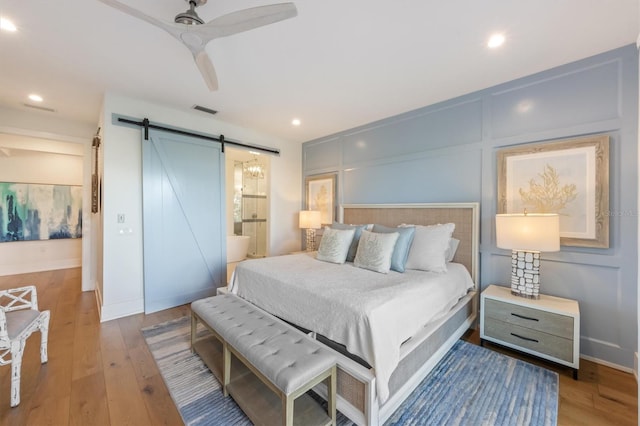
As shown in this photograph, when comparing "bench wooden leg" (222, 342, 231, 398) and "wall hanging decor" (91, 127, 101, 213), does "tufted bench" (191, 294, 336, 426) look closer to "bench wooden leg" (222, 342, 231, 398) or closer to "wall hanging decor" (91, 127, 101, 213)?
"bench wooden leg" (222, 342, 231, 398)

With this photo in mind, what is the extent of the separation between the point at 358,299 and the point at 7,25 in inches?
127

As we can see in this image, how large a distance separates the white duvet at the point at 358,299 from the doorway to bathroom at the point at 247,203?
3839 mm

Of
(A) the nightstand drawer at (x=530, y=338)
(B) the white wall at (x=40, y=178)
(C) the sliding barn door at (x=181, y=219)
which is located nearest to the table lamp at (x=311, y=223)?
(C) the sliding barn door at (x=181, y=219)

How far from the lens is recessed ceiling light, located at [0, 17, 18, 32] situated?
5.91 feet

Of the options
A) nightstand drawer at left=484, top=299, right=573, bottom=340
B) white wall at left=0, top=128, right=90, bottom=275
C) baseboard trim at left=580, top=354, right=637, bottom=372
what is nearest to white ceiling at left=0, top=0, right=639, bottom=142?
white wall at left=0, top=128, right=90, bottom=275

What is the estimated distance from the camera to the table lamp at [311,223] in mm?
4375

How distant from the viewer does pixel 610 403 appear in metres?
1.73

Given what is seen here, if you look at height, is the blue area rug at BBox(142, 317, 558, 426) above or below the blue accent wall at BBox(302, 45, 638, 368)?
below

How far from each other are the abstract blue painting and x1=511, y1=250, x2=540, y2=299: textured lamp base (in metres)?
7.72

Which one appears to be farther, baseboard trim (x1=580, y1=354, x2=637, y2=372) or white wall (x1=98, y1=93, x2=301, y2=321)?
white wall (x1=98, y1=93, x2=301, y2=321)

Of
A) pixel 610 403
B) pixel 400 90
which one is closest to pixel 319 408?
pixel 610 403

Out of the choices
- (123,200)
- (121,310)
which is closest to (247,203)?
(123,200)

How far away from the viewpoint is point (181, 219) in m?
3.54

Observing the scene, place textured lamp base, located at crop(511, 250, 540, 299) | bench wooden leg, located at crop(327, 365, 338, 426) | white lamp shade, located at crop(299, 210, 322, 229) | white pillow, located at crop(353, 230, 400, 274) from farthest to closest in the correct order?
white lamp shade, located at crop(299, 210, 322, 229), white pillow, located at crop(353, 230, 400, 274), textured lamp base, located at crop(511, 250, 540, 299), bench wooden leg, located at crop(327, 365, 338, 426)
